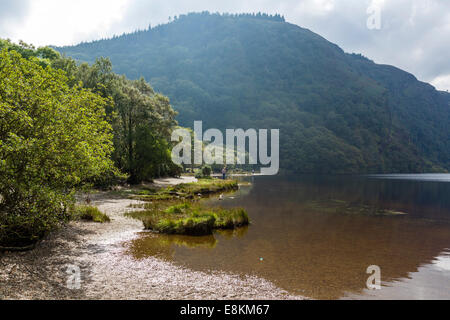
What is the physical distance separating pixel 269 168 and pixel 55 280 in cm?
17807

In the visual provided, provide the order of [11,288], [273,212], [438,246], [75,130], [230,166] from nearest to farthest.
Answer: [11,288] → [75,130] → [438,246] → [273,212] → [230,166]

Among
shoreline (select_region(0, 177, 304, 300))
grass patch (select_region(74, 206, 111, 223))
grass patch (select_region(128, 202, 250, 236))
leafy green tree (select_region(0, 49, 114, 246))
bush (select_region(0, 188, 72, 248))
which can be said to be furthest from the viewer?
grass patch (select_region(74, 206, 111, 223))

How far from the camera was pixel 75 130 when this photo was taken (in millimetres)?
11688

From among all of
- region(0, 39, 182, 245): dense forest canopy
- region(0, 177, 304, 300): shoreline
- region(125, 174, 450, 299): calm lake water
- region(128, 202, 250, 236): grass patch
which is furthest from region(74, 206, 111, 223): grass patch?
region(0, 177, 304, 300): shoreline

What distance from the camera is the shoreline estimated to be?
28.1ft

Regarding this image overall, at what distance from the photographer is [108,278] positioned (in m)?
9.91

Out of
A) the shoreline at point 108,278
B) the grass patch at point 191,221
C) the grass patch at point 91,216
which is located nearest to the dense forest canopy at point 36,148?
the shoreline at point 108,278

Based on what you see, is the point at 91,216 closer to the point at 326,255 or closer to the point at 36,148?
the point at 36,148

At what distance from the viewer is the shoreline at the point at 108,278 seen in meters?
8.55

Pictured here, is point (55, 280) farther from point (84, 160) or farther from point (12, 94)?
point (12, 94)

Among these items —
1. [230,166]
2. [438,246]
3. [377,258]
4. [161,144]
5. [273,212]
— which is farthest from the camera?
[230,166]

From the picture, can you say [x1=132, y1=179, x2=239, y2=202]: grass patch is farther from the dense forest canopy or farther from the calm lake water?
the dense forest canopy

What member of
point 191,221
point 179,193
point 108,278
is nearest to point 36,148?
point 108,278
